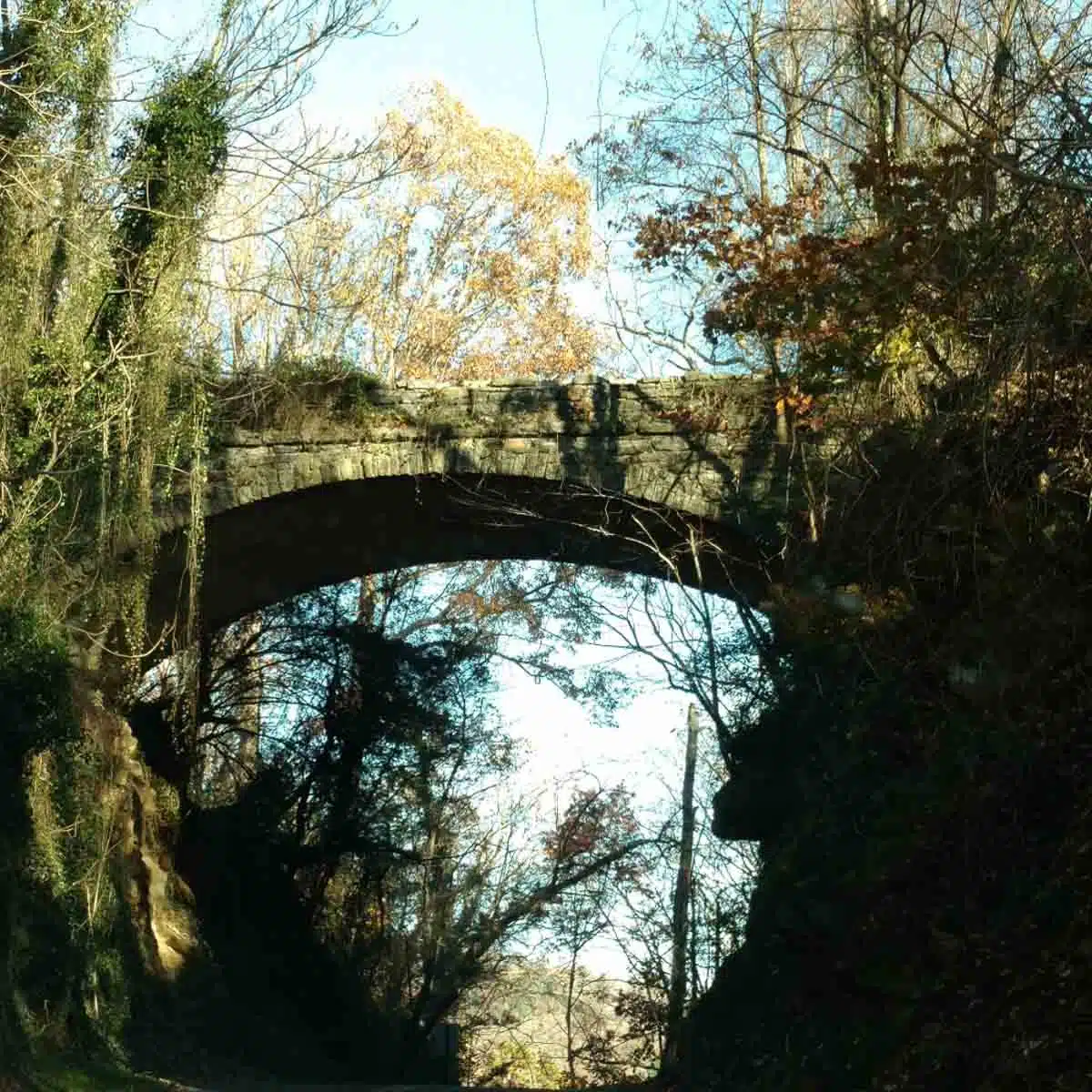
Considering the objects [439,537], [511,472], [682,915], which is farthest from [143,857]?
[511,472]

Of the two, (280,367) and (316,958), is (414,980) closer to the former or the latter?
(316,958)

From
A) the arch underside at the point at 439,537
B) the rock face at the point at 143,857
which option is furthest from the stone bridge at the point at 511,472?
the rock face at the point at 143,857

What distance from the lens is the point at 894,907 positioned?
6.82m

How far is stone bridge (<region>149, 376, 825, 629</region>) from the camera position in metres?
10.4

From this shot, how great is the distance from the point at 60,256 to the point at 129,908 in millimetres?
5595

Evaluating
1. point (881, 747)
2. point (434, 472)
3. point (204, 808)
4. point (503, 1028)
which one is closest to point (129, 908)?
point (204, 808)

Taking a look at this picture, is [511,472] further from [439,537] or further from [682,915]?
[682,915]

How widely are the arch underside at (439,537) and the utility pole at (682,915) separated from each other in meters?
2.94

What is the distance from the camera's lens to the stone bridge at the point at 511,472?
1045 cm

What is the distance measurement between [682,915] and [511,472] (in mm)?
4346

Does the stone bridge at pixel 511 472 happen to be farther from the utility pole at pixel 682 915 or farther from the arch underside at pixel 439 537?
the utility pole at pixel 682 915

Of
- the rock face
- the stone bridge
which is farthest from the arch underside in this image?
the rock face

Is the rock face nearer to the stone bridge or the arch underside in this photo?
the arch underside

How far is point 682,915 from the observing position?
12891 millimetres
